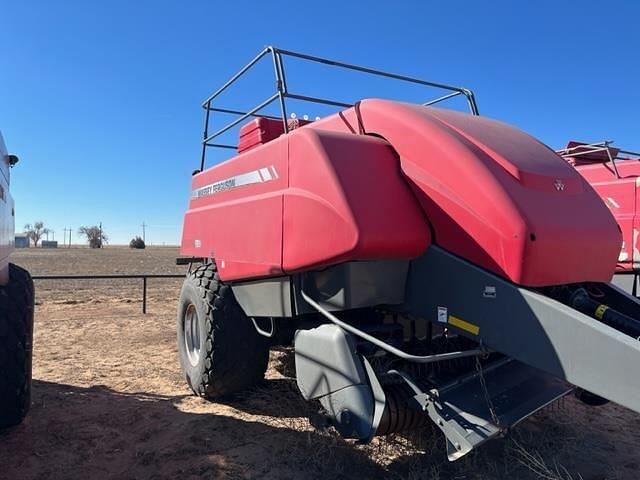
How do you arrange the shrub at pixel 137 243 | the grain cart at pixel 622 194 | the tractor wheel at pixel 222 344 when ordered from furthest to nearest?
1. the shrub at pixel 137 243
2. the grain cart at pixel 622 194
3. the tractor wheel at pixel 222 344

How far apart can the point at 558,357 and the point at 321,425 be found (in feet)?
4.34

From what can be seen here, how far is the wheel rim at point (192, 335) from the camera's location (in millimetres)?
4863

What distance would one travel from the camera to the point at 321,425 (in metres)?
3.05

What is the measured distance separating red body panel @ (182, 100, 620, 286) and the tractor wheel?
38.3 inches

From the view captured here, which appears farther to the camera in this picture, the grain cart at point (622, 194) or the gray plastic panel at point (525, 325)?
the grain cart at point (622, 194)

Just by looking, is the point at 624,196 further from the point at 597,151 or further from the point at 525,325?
the point at 525,325

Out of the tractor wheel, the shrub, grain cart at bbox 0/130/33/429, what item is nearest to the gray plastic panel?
the tractor wheel

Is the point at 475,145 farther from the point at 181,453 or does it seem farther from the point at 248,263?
the point at 181,453

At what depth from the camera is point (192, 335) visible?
5043mm

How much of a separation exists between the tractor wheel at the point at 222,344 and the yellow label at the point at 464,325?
1.89 m

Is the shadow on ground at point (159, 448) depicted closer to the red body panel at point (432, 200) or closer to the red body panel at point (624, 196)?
the red body panel at point (432, 200)

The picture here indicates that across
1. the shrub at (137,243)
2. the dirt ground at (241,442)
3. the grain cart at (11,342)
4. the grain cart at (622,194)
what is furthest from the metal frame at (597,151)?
the shrub at (137,243)

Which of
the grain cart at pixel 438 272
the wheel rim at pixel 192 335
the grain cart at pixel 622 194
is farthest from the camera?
the grain cart at pixel 622 194

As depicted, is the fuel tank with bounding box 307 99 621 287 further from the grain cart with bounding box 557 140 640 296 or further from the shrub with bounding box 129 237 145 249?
the shrub with bounding box 129 237 145 249
